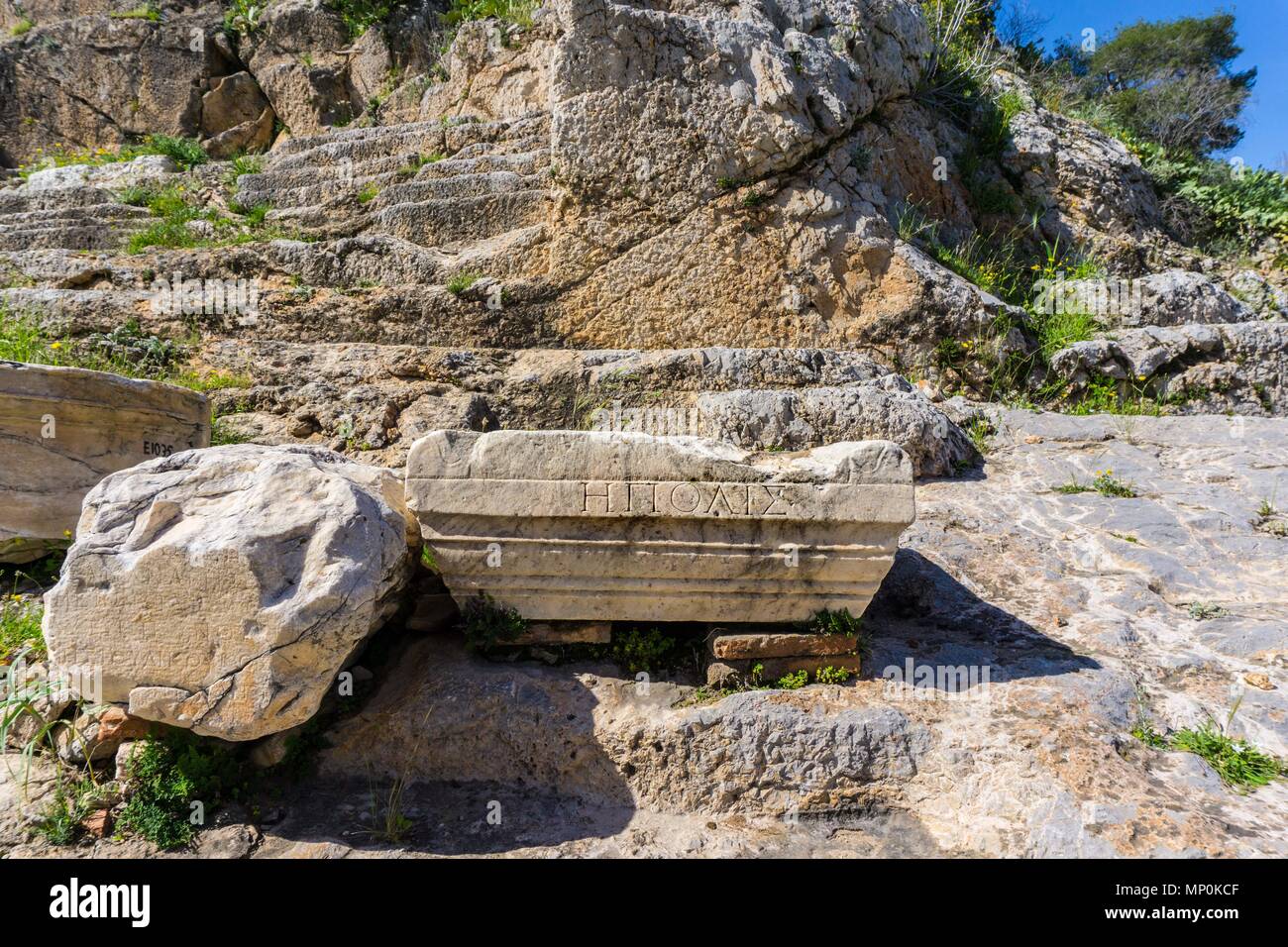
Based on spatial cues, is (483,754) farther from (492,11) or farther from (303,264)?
(492,11)

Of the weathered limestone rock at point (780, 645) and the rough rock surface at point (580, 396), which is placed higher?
the rough rock surface at point (580, 396)

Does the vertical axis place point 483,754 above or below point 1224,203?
below

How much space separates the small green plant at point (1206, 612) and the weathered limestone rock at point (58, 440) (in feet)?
17.0

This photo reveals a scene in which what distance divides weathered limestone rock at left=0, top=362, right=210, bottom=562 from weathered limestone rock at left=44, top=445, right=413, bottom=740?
115cm

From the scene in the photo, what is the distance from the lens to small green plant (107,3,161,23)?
30.9 ft

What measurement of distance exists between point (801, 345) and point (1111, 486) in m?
2.29

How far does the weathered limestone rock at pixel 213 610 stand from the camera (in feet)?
7.07

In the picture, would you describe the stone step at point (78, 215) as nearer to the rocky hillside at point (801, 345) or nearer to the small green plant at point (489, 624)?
the rocky hillside at point (801, 345)

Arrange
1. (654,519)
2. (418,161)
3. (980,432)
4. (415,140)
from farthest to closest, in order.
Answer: (415,140) < (418,161) < (980,432) < (654,519)

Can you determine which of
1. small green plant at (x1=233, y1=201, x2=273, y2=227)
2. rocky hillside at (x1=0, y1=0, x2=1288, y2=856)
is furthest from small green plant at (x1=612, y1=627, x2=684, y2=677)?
small green plant at (x1=233, y1=201, x2=273, y2=227)

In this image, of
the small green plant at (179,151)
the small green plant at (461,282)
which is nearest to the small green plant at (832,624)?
the small green plant at (461,282)

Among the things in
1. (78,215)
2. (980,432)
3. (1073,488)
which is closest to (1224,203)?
(980,432)

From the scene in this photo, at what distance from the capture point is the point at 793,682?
2.75 m

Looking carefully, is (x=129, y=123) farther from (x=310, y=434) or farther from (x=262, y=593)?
(x=262, y=593)
